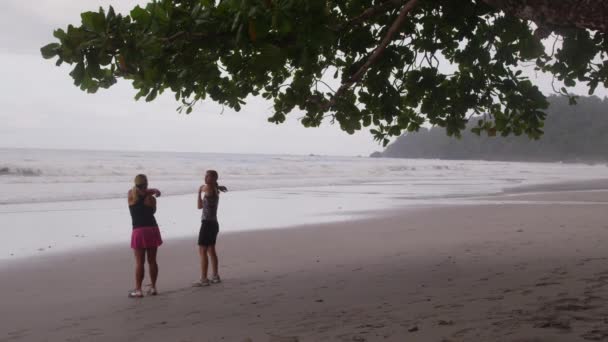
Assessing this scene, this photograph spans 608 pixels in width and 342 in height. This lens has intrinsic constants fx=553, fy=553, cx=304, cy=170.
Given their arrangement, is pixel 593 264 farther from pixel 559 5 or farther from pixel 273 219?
pixel 273 219

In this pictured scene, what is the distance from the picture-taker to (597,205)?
16.9 m

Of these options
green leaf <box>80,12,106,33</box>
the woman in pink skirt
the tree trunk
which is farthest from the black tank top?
the tree trunk

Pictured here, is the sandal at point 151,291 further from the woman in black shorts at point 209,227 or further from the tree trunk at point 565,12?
the tree trunk at point 565,12

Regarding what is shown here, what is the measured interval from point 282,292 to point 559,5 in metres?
4.58

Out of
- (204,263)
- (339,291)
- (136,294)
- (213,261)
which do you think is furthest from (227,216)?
(339,291)

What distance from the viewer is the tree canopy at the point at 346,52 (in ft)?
11.2

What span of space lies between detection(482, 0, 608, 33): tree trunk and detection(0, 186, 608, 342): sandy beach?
7.45 ft

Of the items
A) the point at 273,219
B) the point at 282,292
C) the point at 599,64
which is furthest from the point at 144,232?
the point at 273,219

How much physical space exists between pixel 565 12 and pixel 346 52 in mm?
3730

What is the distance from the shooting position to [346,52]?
675 cm

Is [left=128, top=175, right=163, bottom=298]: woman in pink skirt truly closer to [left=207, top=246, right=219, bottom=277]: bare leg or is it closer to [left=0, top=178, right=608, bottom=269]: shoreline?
[left=207, top=246, right=219, bottom=277]: bare leg

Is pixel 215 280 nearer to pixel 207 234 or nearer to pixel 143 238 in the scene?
pixel 207 234

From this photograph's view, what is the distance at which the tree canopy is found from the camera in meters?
3.41

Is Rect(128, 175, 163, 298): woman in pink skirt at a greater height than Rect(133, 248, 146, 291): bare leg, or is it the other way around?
Rect(128, 175, 163, 298): woman in pink skirt
